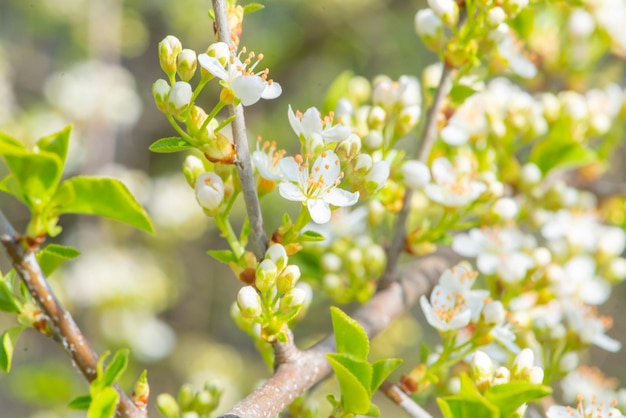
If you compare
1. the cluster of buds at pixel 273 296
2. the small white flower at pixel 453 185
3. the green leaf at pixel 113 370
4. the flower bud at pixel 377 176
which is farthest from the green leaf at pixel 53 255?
the small white flower at pixel 453 185

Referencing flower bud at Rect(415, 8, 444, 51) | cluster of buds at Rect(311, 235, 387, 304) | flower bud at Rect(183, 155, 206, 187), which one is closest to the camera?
flower bud at Rect(183, 155, 206, 187)

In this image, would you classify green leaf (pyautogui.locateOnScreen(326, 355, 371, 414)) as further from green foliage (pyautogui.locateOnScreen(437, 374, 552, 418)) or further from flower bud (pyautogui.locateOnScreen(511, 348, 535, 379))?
flower bud (pyautogui.locateOnScreen(511, 348, 535, 379))

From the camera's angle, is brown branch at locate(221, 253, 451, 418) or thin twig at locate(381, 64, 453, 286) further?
thin twig at locate(381, 64, 453, 286)

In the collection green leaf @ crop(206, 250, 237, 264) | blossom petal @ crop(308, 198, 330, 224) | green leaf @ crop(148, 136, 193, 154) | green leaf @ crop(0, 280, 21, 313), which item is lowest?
green leaf @ crop(0, 280, 21, 313)

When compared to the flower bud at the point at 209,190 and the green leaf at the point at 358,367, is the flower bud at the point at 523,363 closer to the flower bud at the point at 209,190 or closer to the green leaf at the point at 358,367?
the green leaf at the point at 358,367

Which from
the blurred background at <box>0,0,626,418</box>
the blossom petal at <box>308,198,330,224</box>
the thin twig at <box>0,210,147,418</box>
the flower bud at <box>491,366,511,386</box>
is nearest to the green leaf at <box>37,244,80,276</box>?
the thin twig at <box>0,210,147,418</box>

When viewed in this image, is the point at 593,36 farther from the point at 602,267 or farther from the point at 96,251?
the point at 96,251

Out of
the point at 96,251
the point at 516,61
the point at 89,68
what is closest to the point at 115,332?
the point at 96,251
